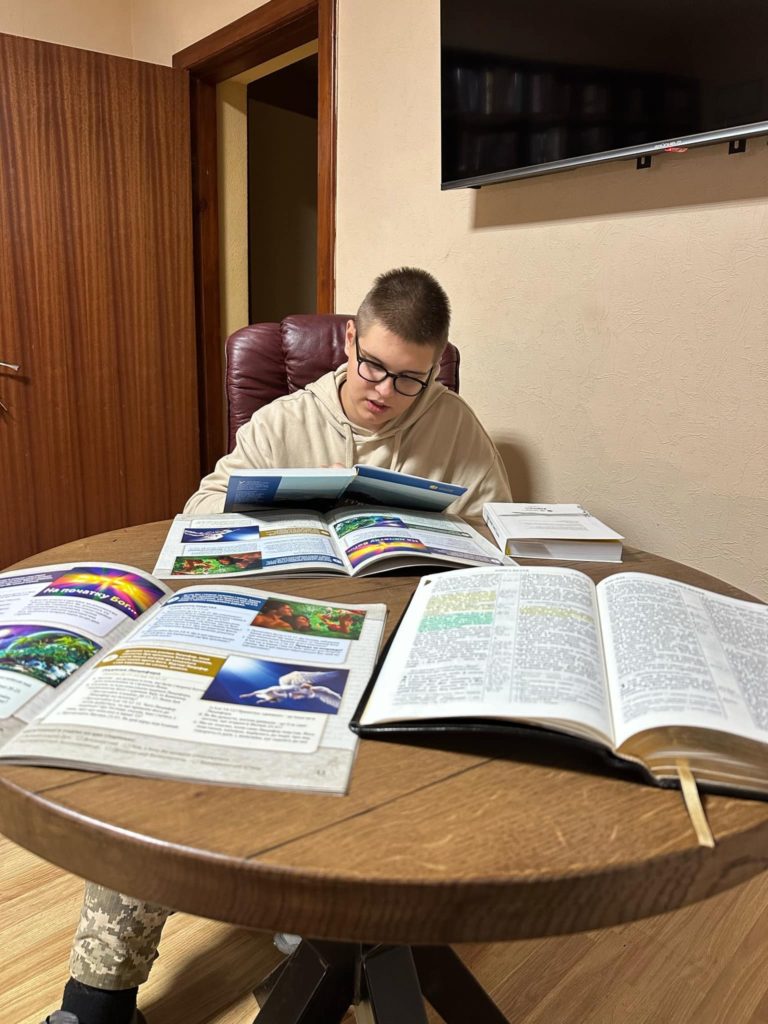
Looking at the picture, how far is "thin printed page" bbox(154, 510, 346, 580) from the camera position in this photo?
0.87 m

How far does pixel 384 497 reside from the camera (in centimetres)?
111

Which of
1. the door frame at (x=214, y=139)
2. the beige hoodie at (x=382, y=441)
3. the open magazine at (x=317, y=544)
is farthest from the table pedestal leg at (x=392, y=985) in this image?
the door frame at (x=214, y=139)

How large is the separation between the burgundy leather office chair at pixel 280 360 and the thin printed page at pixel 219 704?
3.52ft

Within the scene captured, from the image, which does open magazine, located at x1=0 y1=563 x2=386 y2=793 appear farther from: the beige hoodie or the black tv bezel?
the black tv bezel

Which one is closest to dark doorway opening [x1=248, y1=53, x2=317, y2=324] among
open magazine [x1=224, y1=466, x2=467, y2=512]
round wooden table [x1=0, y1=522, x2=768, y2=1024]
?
open magazine [x1=224, y1=466, x2=467, y2=512]

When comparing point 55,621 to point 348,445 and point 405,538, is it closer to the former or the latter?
point 405,538

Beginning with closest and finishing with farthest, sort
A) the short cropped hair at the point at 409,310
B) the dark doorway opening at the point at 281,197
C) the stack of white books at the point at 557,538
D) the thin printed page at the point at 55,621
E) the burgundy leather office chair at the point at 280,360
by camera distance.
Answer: the thin printed page at the point at 55,621 < the stack of white books at the point at 557,538 < the short cropped hair at the point at 409,310 < the burgundy leather office chair at the point at 280,360 < the dark doorway opening at the point at 281,197

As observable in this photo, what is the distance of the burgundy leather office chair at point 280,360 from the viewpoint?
1.69m

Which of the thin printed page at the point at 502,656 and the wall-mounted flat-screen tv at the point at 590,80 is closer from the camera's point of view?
the thin printed page at the point at 502,656

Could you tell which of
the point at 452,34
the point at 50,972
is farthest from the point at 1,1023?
the point at 452,34

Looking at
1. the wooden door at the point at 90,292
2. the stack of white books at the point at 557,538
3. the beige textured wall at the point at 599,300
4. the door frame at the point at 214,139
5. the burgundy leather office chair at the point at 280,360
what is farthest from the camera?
the wooden door at the point at 90,292

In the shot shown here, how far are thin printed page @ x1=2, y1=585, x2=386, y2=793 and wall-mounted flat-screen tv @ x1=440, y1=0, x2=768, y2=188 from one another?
122 cm

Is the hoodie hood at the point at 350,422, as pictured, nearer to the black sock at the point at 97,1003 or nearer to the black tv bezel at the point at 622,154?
the black tv bezel at the point at 622,154

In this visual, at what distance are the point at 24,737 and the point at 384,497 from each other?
2.27ft
